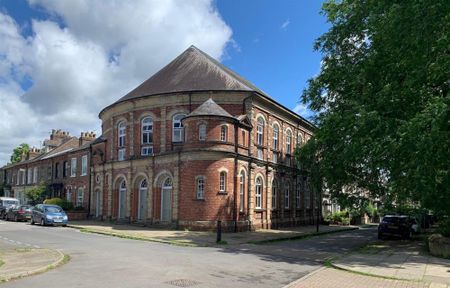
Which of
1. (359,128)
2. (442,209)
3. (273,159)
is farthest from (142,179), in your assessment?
(442,209)

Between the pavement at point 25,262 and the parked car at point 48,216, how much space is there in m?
16.1

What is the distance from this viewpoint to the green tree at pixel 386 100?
618 inches

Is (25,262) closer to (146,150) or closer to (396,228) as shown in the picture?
(146,150)

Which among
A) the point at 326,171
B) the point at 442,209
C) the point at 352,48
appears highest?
the point at 352,48

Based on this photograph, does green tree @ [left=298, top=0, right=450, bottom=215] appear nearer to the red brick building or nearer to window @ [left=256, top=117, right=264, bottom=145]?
the red brick building

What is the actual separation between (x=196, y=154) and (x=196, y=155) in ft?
0.21

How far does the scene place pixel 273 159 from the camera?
3488 cm

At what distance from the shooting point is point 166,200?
99.6 feet

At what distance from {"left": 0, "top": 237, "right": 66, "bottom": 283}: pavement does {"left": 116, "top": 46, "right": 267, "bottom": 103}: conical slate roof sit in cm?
1862

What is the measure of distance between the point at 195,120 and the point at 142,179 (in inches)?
294

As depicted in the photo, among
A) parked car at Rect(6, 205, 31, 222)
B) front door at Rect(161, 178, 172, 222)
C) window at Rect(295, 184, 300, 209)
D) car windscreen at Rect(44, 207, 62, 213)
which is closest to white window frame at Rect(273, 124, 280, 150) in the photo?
window at Rect(295, 184, 300, 209)

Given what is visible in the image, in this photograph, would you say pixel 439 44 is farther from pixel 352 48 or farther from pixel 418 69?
pixel 352 48

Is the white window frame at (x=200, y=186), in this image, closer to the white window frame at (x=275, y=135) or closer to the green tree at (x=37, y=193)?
the white window frame at (x=275, y=135)

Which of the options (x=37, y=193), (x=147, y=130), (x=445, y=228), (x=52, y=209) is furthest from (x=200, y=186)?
(x=37, y=193)
